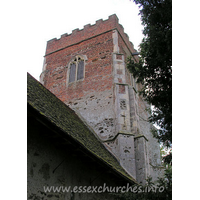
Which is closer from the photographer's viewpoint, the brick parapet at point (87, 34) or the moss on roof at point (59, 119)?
the moss on roof at point (59, 119)

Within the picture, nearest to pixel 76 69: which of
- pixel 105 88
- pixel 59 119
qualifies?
pixel 105 88

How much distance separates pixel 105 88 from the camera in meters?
11.9

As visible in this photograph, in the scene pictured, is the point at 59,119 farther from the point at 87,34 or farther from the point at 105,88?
the point at 87,34

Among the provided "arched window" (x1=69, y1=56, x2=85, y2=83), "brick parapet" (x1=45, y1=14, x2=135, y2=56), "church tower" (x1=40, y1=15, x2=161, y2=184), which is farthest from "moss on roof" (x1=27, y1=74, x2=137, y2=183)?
"brick parapet" (x1=45, y1=14, x2=135, y2=56)

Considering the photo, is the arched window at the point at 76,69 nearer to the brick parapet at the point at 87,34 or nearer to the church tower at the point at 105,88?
the church tower at the point at 105,88

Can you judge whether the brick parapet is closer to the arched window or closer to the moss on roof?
the arched window

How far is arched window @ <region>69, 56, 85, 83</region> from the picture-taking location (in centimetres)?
1334

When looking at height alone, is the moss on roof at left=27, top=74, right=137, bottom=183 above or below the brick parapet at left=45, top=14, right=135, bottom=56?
below

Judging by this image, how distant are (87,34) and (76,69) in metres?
2.73

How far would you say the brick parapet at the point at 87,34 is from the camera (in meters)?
14.2

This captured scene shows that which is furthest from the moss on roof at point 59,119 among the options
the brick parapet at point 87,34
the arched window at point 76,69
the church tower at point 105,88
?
the brick parapet at point 87,34

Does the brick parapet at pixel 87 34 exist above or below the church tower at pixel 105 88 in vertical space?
above

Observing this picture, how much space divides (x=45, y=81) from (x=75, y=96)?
2.97 meters

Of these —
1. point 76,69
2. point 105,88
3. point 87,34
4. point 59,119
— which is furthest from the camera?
point 87,34
